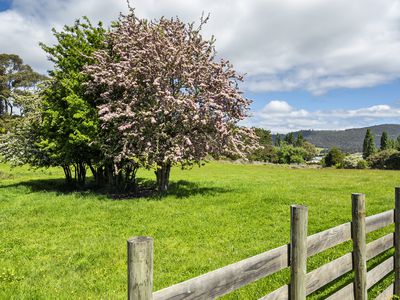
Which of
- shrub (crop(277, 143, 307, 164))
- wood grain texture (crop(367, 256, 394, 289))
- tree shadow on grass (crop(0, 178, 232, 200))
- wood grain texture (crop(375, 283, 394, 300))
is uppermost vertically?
shrub (crop(277, 143, 307, 164))

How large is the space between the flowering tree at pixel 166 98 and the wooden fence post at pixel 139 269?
1517cm

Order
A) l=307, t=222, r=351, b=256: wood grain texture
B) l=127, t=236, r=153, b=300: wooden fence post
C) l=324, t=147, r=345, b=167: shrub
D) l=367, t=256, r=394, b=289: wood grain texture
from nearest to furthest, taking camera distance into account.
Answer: l=127, t=236, r=153, b=300: wooden fence post < l=307, t=222, r=351, b=256: wood grain texture < l=367, t=256, r=394, b=289: wood grain texture < l=324, t=147, r=345, b=167: shrub

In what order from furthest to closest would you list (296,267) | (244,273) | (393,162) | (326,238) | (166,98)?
(393,162)
(166,98)
(326,238)
(296,267)
(244,273)

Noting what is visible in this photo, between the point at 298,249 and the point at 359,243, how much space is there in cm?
193

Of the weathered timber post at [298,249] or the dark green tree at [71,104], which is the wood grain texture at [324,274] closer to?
the weathered timber post at [298,249]

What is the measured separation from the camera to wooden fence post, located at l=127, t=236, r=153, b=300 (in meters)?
2.73

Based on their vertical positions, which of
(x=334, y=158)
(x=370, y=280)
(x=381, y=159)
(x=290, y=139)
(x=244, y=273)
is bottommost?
(x=370, y=280)

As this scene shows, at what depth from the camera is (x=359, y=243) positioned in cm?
571

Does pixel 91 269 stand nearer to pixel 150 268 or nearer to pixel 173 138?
pixel 150 268

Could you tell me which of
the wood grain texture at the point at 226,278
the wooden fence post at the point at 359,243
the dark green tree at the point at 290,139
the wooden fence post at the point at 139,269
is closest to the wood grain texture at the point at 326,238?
the wooden fence post at the point at 359,243

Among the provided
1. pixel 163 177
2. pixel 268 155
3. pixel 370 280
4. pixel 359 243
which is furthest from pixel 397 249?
pixel 268 155

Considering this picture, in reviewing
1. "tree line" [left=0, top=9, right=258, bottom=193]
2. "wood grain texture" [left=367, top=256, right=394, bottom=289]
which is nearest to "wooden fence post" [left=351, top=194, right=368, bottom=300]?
"wood grain texture" [left=367, top=256, right=394, bottom=289]

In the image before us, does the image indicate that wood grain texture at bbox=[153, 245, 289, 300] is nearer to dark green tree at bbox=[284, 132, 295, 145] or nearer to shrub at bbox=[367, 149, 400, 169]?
shrub at bbox=[367, 149, 400, 169]

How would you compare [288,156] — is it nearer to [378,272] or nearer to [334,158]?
[334,158]
